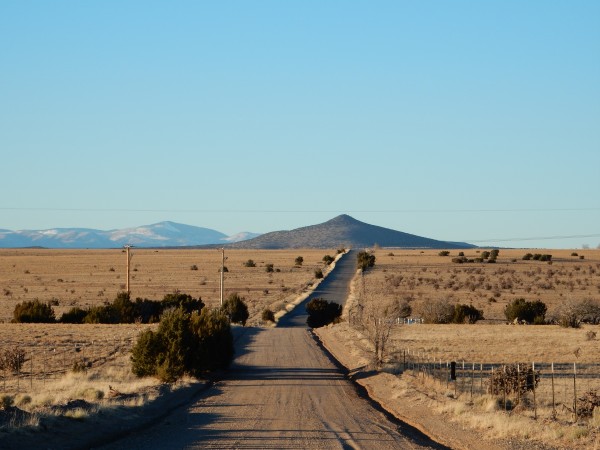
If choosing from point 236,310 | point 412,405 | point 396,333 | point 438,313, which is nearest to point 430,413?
point 412,405

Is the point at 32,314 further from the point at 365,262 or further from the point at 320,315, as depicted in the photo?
the point at 365,262

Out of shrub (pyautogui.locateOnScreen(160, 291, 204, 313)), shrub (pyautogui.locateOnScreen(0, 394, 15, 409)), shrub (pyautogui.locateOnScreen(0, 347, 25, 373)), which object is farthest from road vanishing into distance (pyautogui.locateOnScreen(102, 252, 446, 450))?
shrub (pyautogui.locateOnScreen(160, 291, 204, 313))

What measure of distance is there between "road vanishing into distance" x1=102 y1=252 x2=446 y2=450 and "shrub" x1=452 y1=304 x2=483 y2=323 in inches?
960

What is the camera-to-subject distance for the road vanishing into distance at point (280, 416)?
16.4m

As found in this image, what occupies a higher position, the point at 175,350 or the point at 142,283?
the point at 142,283

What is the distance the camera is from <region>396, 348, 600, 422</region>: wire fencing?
2108 centimetres

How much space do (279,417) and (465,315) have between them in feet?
129

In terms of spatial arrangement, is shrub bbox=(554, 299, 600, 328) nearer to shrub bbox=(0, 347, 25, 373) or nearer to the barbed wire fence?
the barbed wire fence

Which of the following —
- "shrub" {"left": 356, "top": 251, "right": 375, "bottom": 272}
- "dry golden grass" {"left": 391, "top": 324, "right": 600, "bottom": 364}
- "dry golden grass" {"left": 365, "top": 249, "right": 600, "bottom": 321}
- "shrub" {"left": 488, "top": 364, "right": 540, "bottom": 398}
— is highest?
"shrub" {"left": 356, "top": 251, "right": 375, "bottom": 272}

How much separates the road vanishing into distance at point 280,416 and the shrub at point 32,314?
2359 cm

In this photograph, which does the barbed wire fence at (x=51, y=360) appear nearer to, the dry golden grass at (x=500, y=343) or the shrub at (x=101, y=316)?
the shrub at (x=101, y=316)

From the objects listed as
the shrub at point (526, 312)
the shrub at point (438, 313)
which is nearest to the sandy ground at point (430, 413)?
the shrub at point (526, 312)

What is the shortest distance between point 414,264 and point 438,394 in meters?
105

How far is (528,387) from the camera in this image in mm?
25219
